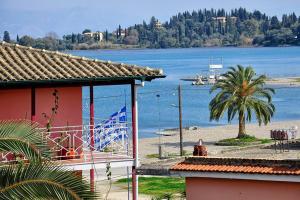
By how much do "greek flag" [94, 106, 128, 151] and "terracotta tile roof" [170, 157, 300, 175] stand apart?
464 cm

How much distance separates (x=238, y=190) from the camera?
543 inches

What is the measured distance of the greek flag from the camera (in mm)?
18703

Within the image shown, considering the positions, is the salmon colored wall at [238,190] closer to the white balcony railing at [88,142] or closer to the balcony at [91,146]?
the balcony at [91,146]

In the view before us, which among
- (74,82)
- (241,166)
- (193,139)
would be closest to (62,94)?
(74,82)

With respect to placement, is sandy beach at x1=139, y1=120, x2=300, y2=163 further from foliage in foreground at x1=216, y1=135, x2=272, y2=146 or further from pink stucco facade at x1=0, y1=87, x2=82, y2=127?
pink stucco facade at x1=0, y1=87, x2=82, y2=127

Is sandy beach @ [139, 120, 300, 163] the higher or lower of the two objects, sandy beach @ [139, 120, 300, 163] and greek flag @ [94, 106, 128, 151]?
the lower

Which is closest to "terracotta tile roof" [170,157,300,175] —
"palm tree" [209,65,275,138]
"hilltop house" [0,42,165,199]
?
"hilltop house" [0,42,165,199]

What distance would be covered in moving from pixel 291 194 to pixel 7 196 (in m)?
5.55

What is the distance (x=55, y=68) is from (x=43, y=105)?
2.93 feet

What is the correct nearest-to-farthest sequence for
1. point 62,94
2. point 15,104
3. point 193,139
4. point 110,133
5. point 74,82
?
1. point 15,104
2. point 74,82
3. point 62,94
4. point 110,133
5. point 193,139

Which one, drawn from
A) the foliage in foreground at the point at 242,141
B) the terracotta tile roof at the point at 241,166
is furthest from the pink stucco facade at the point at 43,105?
the foliage in foreground at the point at 242,141

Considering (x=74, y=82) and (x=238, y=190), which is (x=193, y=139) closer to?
(x=74, y=82)

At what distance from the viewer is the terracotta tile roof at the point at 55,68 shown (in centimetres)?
1734

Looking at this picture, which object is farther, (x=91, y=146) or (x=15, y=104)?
(x=91, y=146)
